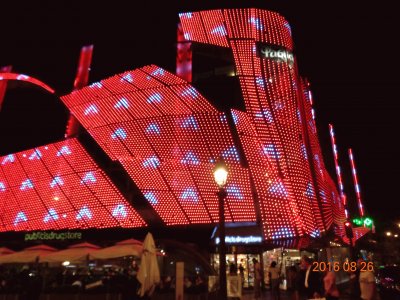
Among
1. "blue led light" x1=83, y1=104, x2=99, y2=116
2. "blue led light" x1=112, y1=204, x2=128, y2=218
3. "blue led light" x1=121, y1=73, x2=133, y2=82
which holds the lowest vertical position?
"blue led light" x1=112, y1=204, x2=128, y2=218

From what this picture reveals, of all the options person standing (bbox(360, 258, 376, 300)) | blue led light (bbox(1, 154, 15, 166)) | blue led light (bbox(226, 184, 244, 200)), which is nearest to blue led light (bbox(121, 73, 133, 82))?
blue led light (bbox(226, 184, 244, 200))

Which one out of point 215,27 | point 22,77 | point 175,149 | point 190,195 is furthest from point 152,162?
point 22,77

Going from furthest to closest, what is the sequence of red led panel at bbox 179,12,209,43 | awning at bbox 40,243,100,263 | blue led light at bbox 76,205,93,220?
red led panel at bbox 179,12,209,43
blue led light at bbox 76,205,93,220
awning at bbox 40,243,100,263

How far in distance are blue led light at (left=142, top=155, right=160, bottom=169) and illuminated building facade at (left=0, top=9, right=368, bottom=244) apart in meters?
0.07

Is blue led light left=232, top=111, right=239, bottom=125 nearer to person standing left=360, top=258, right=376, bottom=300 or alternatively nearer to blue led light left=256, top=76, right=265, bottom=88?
blue led light left=256, top=76, right=265, bottom=88

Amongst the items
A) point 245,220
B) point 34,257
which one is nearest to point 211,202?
point 245,220

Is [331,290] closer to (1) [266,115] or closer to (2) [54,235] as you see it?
(1) [266,115]

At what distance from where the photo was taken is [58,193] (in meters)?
28.1

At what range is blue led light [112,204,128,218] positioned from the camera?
82.5 feet

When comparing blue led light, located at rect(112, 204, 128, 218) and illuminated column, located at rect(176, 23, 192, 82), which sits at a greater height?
illuminated column, located at rect(176, 23, 192, 82)

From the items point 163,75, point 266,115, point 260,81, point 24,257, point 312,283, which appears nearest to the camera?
point 312,283

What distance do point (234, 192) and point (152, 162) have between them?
579 centimetres

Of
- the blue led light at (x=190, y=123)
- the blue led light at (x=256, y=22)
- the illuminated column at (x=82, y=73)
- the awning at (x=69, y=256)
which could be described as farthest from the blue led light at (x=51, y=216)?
the blue led light at (x=256, y=22)

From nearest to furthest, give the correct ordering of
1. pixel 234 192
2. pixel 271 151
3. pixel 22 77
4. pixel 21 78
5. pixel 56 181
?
pixel 234 192 → pixel 271 151 → pixel 56 181 → pixel 22 77 → pixel 21 78
